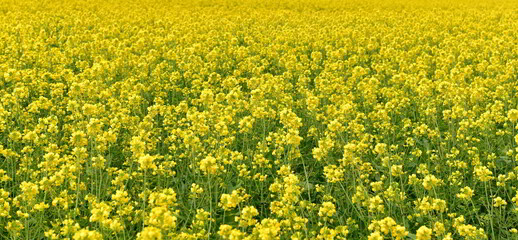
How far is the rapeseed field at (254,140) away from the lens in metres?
4.11

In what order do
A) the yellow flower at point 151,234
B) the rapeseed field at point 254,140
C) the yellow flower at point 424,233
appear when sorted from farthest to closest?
the rapeseed field at point 254,140 → the yellow flower at point 424,233 → the yellow flower at point 151,234

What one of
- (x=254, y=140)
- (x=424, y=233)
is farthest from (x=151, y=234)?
(x=254, y=140)

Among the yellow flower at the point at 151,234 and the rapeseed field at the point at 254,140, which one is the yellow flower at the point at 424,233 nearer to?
the rapeseed field at the point at 254,140

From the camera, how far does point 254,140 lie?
22.0 feet

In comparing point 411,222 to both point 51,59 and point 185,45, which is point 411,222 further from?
point 185,45

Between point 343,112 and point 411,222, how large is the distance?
2.00 meters

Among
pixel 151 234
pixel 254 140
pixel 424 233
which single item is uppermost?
pixel 151 234

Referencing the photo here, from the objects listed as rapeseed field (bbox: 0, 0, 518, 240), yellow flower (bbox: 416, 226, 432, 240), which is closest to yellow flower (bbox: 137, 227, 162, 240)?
rapeseed field (bbox: 0, 0, 518, 240)

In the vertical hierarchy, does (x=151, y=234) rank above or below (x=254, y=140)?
above

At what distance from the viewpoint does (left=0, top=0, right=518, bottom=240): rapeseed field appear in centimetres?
411

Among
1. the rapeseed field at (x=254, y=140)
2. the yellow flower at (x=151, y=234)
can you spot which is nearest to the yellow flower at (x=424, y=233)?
the rapeseed field at (x=254, y=140)

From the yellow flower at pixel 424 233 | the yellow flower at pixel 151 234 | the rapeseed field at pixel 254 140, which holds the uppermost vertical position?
the yellow flower at pixel 151 234

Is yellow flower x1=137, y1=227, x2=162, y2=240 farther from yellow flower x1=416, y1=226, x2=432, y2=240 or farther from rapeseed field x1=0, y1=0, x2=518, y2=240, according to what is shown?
yellow flower x1=416, y1=226, x2=432, y2=240

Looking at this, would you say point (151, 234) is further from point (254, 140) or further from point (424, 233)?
point (254, 140)
